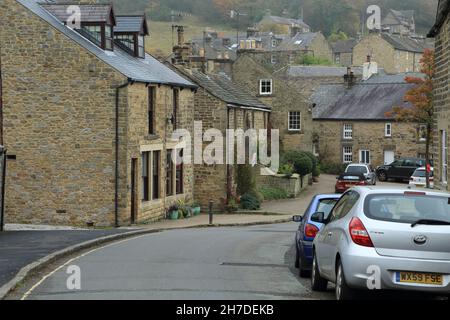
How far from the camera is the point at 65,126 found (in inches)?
1256

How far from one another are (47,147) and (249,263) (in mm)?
15409

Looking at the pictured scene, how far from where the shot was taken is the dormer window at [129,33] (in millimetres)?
37219

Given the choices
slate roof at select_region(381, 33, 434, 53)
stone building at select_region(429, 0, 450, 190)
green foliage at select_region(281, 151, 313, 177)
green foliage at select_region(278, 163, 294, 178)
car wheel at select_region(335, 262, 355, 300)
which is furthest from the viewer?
slate roof at select_region(381, 33, 434, 53)

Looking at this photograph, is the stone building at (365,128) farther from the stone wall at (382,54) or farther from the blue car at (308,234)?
the blue car at (308,234)

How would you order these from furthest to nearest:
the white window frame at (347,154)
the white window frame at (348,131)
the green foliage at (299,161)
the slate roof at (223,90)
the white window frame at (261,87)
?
the white window frame at (347,154) → the white window frame at (348,131) → the white window frame at (261,87) → the green foliage at (299,161) → the slate roof at (223,90)

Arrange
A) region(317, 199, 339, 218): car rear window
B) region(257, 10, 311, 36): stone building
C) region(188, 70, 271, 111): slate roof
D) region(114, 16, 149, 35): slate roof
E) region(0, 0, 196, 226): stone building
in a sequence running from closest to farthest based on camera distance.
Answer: region(317, 199, 339, 218): car rear window
region(0, 0, 196, 226): stone building
region(114, 16, 149, 35): slate roof
region(188, 70, 271, 111): slate roof
region(257, 10, 311, 36): stone building

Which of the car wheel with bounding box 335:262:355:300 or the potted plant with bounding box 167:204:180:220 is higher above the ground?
the car wheel with bounding box 335:262:355:300

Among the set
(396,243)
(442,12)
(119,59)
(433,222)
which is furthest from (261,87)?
(396,243)

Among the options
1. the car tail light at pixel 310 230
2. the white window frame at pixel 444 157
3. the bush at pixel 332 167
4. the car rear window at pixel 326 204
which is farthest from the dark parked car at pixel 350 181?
the car tail light at pixel 310 230

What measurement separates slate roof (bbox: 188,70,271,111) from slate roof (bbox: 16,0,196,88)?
138 inches

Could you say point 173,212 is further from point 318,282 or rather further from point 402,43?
point 402,43

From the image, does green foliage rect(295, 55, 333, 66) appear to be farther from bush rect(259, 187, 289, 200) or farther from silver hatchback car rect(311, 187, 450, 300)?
silver hatchback car rect(311, 187, 450, 300)

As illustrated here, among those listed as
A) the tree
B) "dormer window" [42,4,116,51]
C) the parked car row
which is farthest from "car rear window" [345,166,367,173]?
the parked car row

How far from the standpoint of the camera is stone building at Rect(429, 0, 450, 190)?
857 inches
